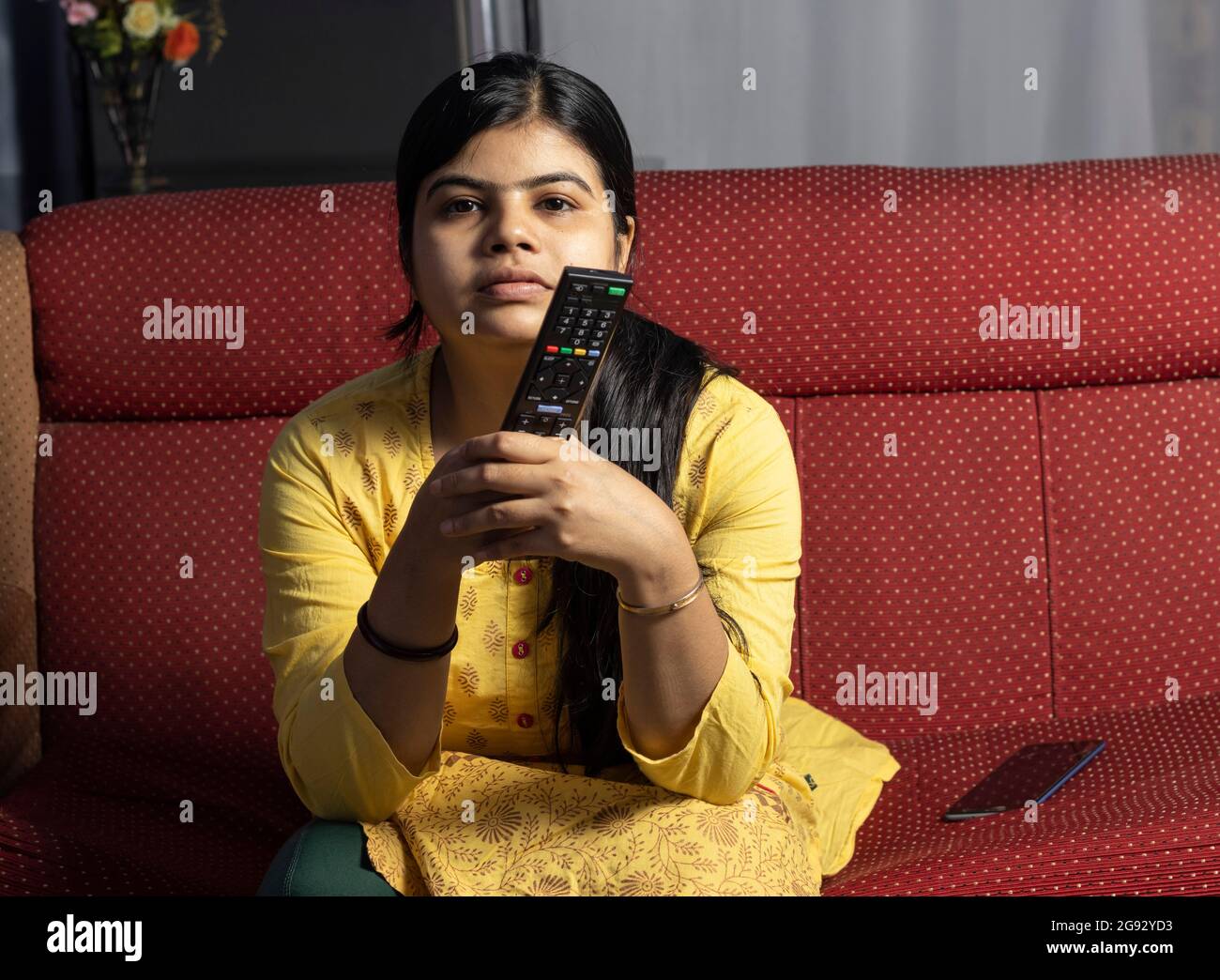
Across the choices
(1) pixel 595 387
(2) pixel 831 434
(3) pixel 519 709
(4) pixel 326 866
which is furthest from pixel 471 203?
(2) pixel 831 434

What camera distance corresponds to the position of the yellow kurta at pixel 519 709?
3.23 ft

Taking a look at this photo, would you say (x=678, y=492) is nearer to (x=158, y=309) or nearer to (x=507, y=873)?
(x=507, y=873)

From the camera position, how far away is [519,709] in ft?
3.82

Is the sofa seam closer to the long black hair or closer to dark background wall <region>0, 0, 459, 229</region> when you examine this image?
the long black hair

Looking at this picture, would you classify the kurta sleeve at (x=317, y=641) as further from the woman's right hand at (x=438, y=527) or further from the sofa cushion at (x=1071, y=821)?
the sofa cushion at (x=1071, y=821)

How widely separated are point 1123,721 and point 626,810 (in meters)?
0.74

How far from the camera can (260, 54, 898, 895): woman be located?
94 centimetres

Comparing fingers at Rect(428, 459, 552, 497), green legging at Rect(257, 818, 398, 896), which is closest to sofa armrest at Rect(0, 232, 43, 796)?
green legging at Rect(257, 818, 398, 896)

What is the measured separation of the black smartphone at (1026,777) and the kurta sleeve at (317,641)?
0.57 m

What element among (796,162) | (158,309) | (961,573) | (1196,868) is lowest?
(1196,868)

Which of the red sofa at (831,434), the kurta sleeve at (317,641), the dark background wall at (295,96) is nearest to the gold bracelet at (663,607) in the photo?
the kurta sleeve at (317,641)

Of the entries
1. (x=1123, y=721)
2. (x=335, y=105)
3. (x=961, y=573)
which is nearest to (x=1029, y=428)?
(x=961, y=573)

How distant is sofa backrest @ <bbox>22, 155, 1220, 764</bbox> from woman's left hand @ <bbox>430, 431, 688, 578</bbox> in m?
0.73
